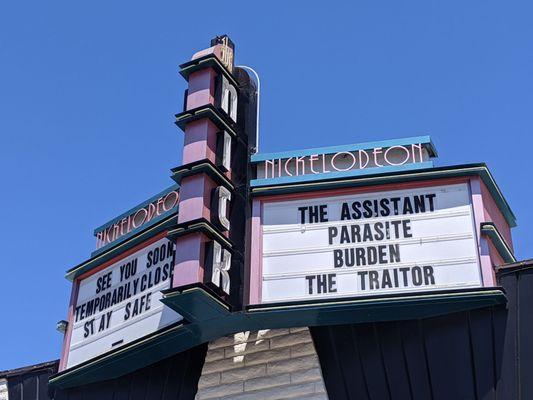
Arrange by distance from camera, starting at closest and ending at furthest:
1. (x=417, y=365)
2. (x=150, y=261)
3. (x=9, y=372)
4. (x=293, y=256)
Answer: (x=417, y=365) < (x=293, y=256) < (x=150, y=261) < (x=9, y=372)

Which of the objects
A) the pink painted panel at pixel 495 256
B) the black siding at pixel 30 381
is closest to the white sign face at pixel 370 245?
the pink painted panel at pixel 495 256

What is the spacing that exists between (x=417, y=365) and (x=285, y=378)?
6.20 feet

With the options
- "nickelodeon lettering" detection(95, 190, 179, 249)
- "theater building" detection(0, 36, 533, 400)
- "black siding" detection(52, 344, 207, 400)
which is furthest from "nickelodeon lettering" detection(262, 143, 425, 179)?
"black siding" detection(52, 344, 207, 400)

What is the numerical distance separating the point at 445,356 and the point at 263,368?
2.61 metres

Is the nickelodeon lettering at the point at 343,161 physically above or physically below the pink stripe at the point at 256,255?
above

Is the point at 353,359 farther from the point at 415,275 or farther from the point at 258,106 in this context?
the point at 258,106

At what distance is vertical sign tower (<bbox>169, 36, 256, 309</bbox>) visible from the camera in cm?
1393

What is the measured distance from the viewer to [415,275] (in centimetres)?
1357

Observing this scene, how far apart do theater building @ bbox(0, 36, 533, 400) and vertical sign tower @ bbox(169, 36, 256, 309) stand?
0.03 meters

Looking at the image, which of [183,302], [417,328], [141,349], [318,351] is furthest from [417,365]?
[141,349]

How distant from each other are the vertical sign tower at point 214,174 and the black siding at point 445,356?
1.79m

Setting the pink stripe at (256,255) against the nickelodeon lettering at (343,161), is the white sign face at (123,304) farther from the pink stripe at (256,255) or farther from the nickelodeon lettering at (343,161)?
the nickelodeon lettering at (343,161)

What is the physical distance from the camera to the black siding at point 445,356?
12797 millimetres

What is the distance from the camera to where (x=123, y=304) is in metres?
15.8
